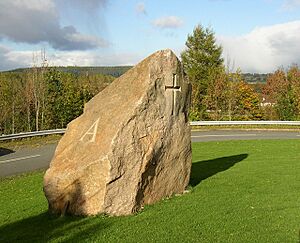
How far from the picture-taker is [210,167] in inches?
594

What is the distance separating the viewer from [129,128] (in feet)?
28.6

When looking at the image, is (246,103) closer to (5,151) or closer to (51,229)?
(5,151)

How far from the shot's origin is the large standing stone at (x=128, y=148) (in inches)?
330

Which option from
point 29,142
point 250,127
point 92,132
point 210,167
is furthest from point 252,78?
point 92,132

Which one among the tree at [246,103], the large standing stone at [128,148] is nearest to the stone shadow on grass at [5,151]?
the large standing stone at [128,148]

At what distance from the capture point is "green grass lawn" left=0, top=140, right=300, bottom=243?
696 centimetres

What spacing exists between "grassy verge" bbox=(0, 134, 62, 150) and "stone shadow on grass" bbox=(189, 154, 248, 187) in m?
13.2

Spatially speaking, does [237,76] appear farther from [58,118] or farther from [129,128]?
[129,128]

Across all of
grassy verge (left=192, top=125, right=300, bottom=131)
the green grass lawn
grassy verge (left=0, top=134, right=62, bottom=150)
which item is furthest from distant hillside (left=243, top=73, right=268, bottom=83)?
the green grass lawn

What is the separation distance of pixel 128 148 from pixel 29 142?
19438 mm

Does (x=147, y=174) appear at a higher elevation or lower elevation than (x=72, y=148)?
lower

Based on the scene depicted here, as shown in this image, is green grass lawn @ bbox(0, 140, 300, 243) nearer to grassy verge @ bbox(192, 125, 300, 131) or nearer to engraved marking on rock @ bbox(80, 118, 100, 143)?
engraved marking on rock @ bbox(80, 118, 100, 143)

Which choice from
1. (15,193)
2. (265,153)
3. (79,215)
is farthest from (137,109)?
(265,153)

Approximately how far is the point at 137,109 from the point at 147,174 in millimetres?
1488
